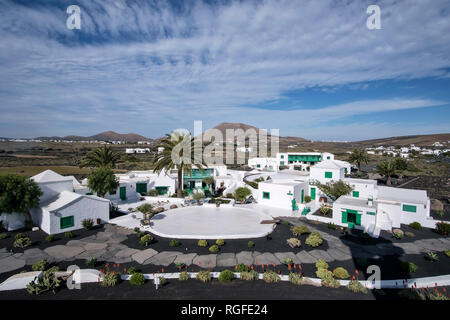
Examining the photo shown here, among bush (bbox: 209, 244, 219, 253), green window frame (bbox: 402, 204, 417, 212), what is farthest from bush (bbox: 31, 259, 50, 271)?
green window frame (bbox: 402, 204, 417, 212)

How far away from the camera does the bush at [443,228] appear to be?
19856 millimetres

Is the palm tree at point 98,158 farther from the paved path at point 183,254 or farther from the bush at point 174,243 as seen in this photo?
the bush at point 174,243

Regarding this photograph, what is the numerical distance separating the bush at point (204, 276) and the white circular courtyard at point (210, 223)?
547cm

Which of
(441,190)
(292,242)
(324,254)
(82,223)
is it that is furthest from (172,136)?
(441,190)

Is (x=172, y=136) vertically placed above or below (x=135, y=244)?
above

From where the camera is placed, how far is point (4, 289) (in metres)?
11.5

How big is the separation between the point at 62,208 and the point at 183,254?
456 inches

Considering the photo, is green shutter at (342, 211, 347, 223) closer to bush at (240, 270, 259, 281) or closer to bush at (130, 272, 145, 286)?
bush at (240, 270, 259, 281)

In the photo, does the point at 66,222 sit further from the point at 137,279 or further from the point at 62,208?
the point at 137,279

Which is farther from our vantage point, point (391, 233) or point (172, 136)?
point (172, 136)

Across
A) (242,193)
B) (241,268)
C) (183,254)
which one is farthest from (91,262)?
(242,193)

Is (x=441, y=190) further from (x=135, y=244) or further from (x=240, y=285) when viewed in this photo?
(x=135, y=244)

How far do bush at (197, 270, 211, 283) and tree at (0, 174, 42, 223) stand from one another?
53.6ft

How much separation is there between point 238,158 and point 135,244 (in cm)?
7189
